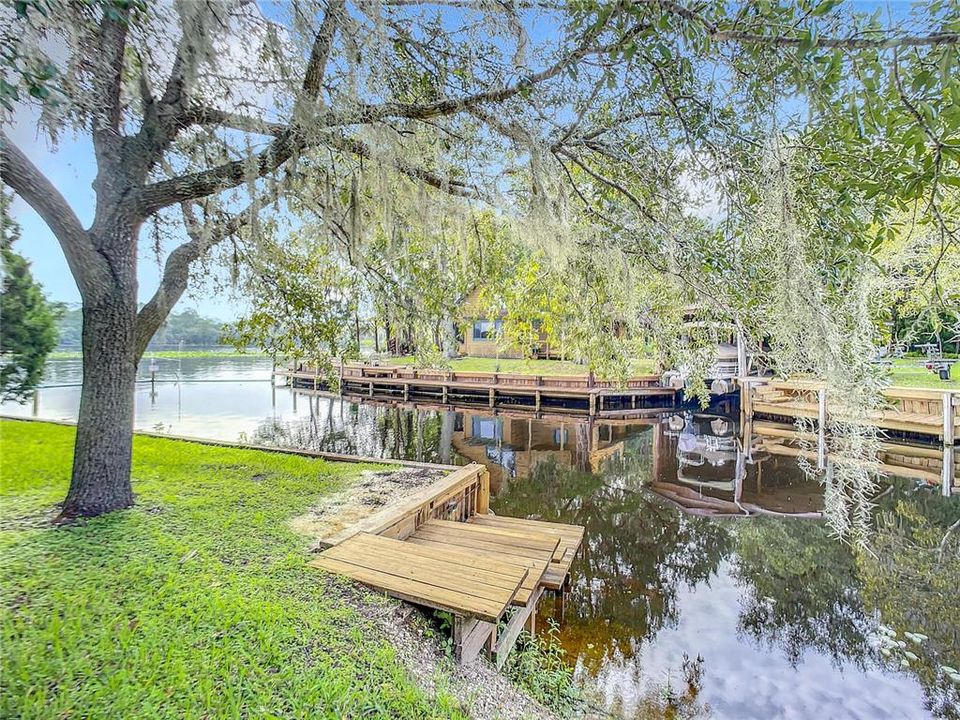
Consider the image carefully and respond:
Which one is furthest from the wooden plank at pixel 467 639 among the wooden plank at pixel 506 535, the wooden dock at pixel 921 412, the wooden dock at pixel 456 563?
the wooden dock at pixel 921 412

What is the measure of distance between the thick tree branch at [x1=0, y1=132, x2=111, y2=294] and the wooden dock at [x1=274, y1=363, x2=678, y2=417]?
36.2 ft

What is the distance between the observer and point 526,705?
7.88ft

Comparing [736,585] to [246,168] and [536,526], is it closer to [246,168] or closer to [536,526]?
[536,526]

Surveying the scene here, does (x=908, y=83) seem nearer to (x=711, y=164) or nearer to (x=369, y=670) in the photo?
(x=711, y=164)

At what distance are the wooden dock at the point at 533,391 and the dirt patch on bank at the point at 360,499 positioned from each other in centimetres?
939

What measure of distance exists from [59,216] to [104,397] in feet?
3.78

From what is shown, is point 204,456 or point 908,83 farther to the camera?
point 204,456

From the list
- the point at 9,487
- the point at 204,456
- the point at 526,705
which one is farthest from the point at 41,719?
the point at 204,456

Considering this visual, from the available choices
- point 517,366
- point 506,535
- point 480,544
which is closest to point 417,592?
point 480,544

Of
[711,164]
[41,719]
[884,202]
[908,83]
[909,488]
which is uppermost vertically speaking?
[711,164]

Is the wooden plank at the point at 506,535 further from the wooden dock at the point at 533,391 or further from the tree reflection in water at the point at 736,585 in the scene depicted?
the wooden dock at the point at 533,391

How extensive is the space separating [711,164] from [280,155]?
2496mm

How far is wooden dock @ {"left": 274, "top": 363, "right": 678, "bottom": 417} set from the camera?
14.4 m

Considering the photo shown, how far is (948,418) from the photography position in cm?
849
